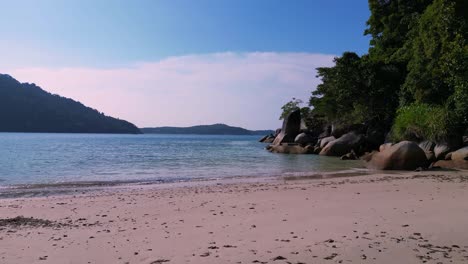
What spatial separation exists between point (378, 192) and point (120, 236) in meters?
7.50

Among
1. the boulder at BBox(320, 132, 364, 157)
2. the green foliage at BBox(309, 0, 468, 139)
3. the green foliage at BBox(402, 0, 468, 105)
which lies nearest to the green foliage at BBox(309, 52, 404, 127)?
the green foliage at BBox(309, 0, 468, 139)

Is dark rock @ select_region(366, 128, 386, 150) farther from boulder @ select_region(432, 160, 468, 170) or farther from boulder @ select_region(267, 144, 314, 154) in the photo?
boulder @ select_region(432, 160, 468, 170)

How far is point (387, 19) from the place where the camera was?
40281 mm

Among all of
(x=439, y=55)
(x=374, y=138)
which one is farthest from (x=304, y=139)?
(x=439, y=55)

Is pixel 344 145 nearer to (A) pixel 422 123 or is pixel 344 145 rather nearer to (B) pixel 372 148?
(B) pixel 372 148

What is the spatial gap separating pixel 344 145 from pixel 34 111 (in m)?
145

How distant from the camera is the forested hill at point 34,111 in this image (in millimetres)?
144750

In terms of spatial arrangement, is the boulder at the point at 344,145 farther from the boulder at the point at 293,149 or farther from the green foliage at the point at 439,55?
the green foliage at the point at 439,55

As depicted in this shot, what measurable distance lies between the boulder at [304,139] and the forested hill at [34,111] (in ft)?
423

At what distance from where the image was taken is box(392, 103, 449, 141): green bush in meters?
22.6

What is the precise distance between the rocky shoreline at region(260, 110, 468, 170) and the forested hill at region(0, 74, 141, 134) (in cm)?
12752

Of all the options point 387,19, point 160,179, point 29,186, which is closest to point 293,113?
point 387,19

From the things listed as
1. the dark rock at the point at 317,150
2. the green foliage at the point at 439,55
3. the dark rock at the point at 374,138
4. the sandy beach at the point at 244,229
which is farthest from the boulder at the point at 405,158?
the dark rock at the point at 317,150

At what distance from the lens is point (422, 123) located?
24578mm
